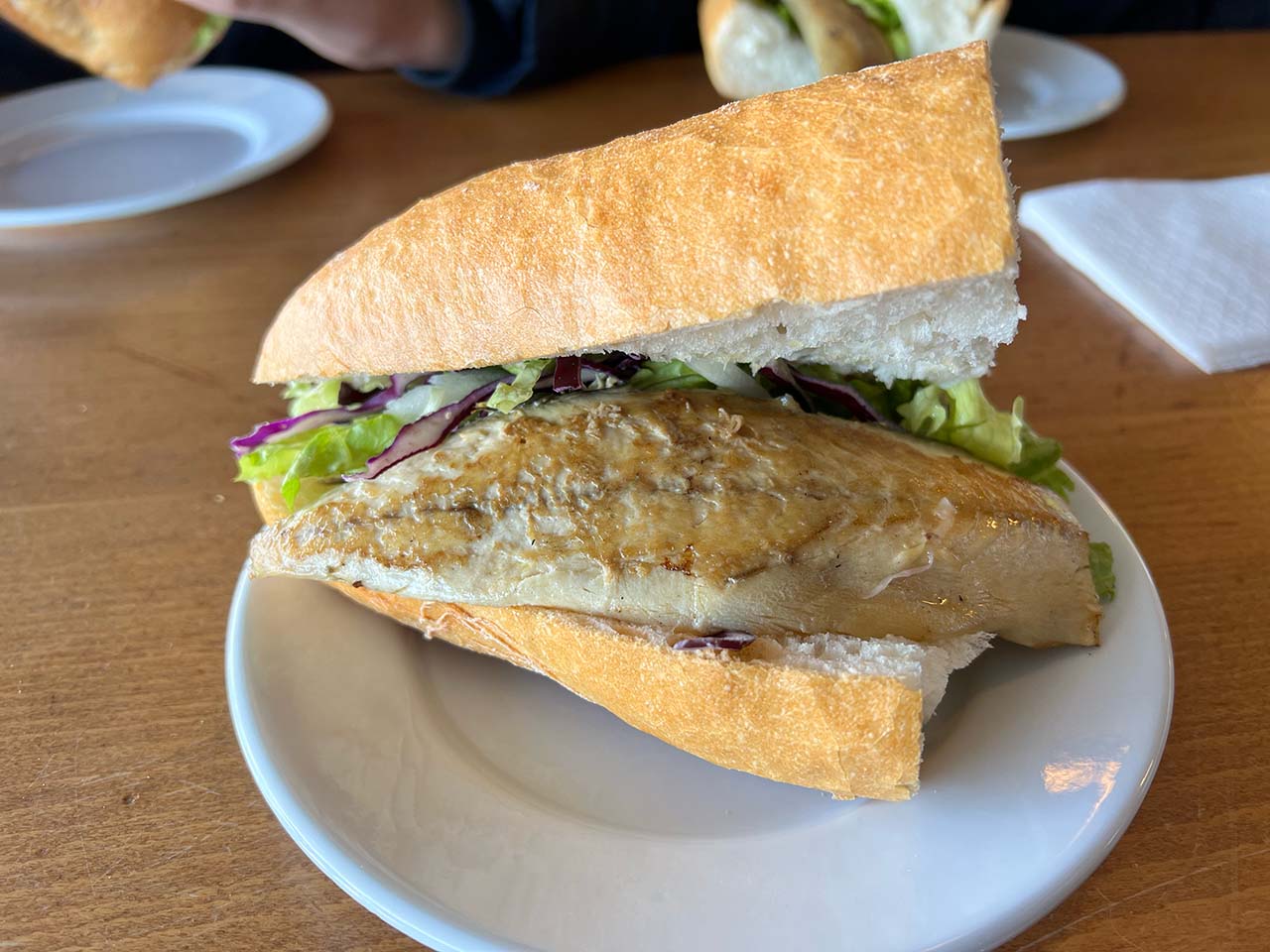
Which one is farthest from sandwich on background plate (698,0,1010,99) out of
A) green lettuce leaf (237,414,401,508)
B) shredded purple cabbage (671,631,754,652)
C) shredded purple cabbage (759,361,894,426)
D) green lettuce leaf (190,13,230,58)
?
shredded purple cabbage (671,631,754,652)

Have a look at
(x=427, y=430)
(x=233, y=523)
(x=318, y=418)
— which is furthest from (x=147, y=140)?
(x=427, y=430)

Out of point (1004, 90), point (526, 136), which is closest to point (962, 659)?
point (526, 136)

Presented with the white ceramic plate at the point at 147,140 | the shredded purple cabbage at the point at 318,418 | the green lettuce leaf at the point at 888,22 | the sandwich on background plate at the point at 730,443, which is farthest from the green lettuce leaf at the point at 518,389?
the green lettuce leaf at the point at 888,22

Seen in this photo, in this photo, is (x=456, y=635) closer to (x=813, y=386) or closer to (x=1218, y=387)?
(x=813, y=386)

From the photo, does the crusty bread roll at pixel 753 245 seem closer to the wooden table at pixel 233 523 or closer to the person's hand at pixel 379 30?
the wooden table at pixel 233 523


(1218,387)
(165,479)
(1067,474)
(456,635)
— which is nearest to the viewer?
(456,635)
